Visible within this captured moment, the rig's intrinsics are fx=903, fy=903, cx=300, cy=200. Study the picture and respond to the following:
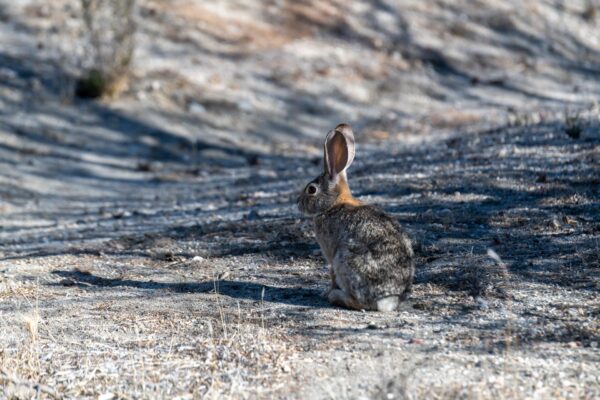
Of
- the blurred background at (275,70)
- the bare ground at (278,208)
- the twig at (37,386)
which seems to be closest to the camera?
the twig at (37,386)

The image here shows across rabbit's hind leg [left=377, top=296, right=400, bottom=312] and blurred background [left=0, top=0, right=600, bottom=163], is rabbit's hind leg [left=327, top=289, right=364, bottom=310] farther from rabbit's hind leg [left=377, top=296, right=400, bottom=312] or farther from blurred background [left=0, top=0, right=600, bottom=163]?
blurred background [left=0, top=0, right=600, bottom=163]

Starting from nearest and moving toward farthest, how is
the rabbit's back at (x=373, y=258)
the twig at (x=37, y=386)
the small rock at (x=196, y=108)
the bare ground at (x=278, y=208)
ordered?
1. the twig at (x=37, y=386)
2. the bare ground at (x=278, y=208)
3. the rabbit's back at (x=373, y=258)
4. the small rock at (x=196, y=108)

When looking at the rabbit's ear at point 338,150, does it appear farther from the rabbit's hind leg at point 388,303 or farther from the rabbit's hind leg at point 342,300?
the rabbit's hind leg at point 388,303

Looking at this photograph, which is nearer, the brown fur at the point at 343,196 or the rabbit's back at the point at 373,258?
the rabbit's back at the point at 373,258

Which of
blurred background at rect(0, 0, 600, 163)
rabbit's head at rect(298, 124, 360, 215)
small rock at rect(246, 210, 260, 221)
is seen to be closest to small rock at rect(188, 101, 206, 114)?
blurred background at rect(0, 0, 600, 163)

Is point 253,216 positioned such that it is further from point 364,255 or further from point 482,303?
point 482,303

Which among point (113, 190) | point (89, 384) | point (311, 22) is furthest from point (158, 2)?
point (89, 384)

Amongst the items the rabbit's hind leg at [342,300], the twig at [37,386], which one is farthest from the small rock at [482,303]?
the twig at [37,386]
